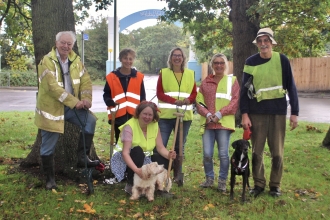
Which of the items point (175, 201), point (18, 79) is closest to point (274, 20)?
point (175, 201)

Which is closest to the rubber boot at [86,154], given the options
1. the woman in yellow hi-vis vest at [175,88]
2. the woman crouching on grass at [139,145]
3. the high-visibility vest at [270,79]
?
the woman crouching on grass at [139,145]

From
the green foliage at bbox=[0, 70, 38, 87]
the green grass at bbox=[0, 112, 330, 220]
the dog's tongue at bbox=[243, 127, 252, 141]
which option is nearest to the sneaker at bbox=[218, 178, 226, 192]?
the green grass at bbox=[0, 112, 330, 220]

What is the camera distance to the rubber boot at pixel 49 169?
509 centimetres

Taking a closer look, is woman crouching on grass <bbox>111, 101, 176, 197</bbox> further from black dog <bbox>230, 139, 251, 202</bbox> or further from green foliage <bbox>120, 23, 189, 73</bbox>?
green foliage <bbox>120, 23, 189, 73</bbox>

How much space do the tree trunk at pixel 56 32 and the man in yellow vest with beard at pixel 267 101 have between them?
2.61 metres

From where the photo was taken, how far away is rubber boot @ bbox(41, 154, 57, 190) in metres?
5.09

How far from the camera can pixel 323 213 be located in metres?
4.71

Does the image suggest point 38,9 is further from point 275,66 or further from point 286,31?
point 286,31

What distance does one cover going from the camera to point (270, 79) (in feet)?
16.4

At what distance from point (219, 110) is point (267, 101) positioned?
665 mm

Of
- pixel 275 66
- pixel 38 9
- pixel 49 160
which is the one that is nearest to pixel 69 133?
pixel 49 160

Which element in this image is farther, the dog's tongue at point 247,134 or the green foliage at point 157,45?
the green foliage at point 157,45

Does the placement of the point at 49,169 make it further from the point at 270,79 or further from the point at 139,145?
the point at 270,79

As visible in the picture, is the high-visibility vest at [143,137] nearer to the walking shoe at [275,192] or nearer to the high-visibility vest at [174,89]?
the high-visibility vest at [174,89]
